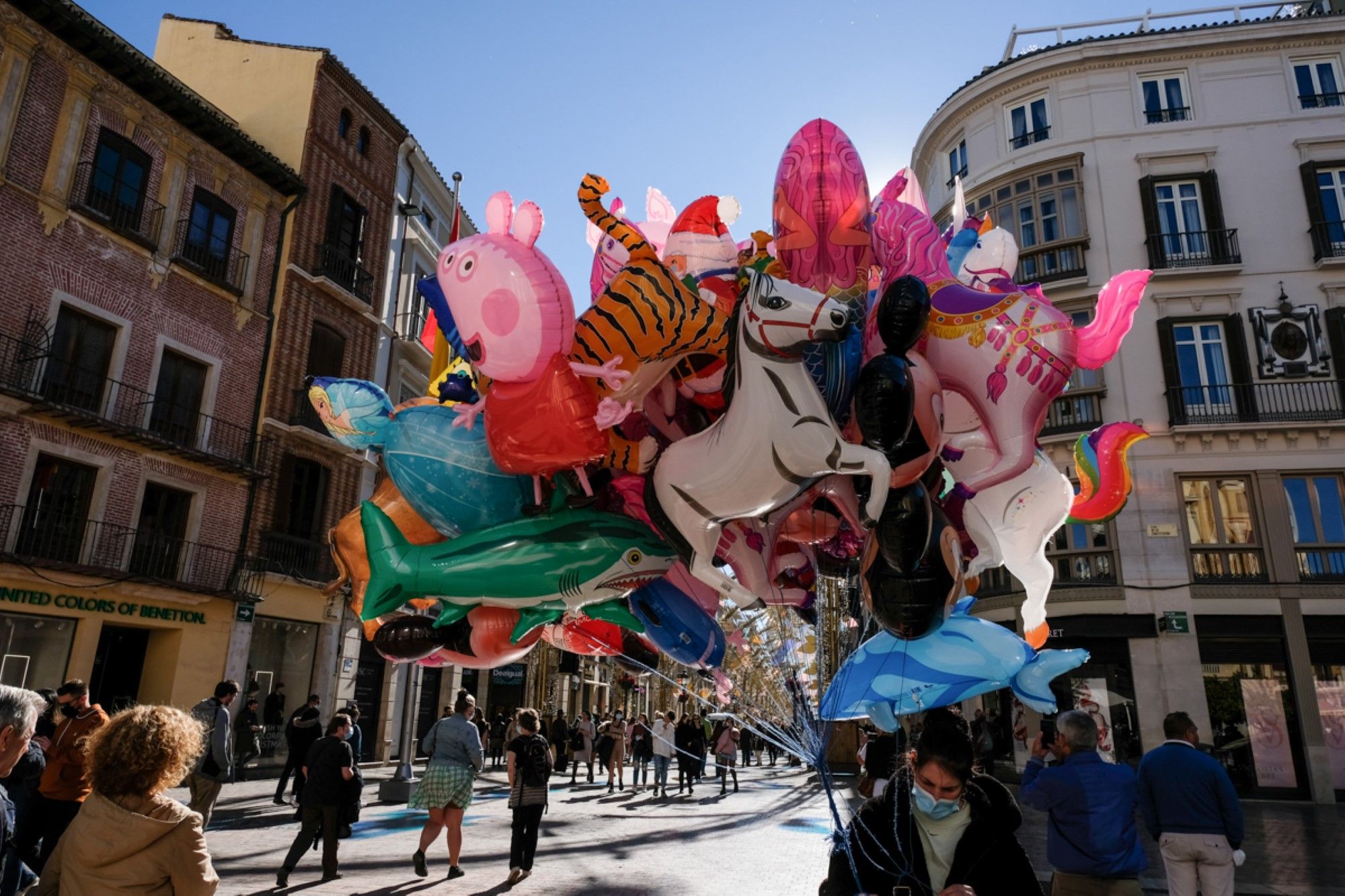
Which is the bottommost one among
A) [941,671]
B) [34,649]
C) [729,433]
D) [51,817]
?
[51,817]

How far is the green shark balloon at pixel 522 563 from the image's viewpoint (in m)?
3.09

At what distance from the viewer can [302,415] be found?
17.7 meters

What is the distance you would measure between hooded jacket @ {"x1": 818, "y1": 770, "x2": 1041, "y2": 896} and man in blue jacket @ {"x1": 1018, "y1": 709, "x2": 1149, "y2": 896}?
5.75 feet

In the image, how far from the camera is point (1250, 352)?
16609mm

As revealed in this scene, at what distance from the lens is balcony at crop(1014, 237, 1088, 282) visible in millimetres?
17672

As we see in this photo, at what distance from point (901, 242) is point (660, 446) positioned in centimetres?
118

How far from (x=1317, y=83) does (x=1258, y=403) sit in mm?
7058

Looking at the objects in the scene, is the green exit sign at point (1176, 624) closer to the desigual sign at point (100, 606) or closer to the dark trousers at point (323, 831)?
the dark trousers at point (323, 831)

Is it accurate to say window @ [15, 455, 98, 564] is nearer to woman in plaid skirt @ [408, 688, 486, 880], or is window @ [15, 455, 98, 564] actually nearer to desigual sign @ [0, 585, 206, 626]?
desigual sign @ [0, 585, 206, 626]

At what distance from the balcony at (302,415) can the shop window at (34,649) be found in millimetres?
5404

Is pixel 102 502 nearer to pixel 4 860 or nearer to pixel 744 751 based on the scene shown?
pixel 4 860

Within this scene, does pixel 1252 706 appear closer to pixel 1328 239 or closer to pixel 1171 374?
pixel 1171 374

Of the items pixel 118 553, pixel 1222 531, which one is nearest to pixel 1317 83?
pixel 1222 531

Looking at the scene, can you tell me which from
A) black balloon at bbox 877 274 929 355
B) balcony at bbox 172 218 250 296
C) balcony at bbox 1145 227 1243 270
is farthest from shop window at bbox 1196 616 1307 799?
balcony at bbox 172 218 250 296
